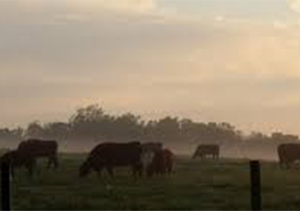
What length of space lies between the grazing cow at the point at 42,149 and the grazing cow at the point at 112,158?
4.59m

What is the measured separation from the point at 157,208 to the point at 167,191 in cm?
928

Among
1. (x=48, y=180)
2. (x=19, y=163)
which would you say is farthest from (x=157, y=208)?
(x=19, y=163)

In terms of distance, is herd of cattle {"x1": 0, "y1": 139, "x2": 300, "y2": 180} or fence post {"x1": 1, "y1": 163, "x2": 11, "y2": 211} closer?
fence post {"x1": 1, "y1": 163, "x2": 11, "y2": 211}

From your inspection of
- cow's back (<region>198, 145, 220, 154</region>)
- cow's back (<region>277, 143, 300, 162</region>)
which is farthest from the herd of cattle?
cow's back (<region>198, 145, 220, 154</region>)

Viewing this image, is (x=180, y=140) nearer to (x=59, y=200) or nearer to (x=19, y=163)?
(x=19, y=163)

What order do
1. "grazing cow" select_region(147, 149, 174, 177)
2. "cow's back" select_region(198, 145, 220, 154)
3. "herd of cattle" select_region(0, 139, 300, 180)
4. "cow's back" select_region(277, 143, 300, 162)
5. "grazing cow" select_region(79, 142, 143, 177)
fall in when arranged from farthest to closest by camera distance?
"cow's back" select_region(198, 145, 220, 154)
"cow's back" select_region(277, 143, 300, 162)
"grazing cow" select_region(147, 149, 174, 177)
"herd of cattle" select_region(0, 139, 300, 180)
"grazing cow" select_region(79, 142, 143, 177)

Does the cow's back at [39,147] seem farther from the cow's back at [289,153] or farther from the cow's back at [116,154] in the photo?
the cow's back at [289,153]

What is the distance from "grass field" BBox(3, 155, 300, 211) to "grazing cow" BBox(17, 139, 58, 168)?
11.8 feet

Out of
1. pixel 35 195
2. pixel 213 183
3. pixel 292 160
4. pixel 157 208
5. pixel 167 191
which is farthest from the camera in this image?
pixel 292 160

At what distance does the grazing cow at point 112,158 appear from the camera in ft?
161

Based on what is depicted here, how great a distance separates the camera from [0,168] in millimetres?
16891

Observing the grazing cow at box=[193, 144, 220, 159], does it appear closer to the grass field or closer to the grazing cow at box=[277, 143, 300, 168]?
the grazing cow at box=[277, 143, 300, 168]

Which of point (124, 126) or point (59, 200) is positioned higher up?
point (124, 126)

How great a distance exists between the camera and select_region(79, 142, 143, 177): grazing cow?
161 ft
